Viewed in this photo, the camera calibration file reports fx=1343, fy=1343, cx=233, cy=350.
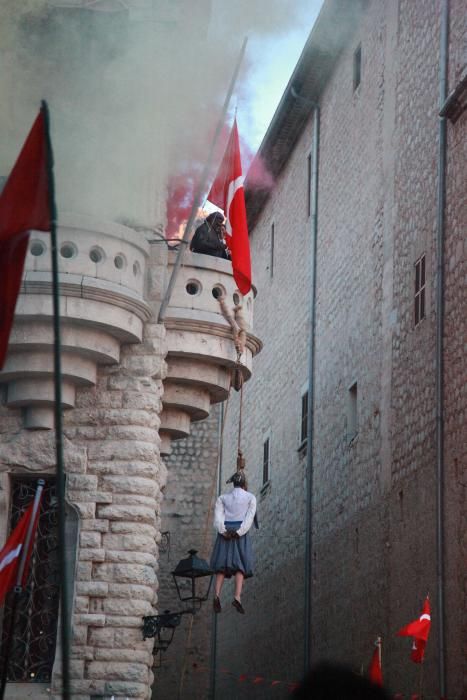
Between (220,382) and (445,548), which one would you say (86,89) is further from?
(445,548)

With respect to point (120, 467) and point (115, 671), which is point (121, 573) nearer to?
point (115, 671)

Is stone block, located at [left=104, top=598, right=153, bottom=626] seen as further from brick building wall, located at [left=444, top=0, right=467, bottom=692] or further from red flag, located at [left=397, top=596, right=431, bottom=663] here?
brick building wall, located at [left=444, top=0, right=467, bottom=692]

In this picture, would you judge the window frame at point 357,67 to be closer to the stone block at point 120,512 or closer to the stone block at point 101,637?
the stone block at point 120,512

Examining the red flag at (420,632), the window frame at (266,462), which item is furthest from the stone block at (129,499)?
the window frame at (266,462)

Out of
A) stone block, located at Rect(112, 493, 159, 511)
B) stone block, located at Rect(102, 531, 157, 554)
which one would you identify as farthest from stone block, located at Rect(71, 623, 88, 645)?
stone block, located at Rect(112, 493, 159, 511)

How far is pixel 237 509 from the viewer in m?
15.1

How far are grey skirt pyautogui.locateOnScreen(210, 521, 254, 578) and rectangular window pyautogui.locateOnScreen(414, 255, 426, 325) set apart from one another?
3.31 m

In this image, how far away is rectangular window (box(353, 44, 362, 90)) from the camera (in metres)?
20.9

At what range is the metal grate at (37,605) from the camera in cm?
1362

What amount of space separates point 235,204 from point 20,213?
313 inches

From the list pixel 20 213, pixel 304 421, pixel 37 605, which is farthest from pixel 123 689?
pixel 304 421

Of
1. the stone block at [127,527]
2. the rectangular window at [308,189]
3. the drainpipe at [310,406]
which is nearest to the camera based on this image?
the stone block at [127,527]

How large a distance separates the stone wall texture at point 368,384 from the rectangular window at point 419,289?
162 millimetres

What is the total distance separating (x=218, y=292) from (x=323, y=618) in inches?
263
